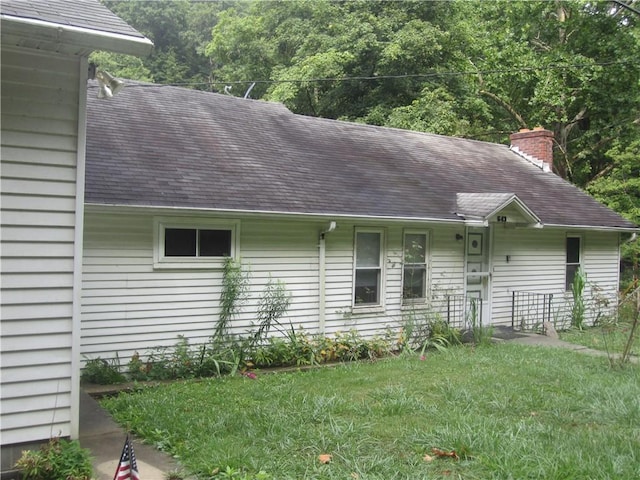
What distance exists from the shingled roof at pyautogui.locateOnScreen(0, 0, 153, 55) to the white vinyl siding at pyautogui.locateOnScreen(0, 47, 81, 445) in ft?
0.99

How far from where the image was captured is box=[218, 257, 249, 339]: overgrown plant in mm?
8414

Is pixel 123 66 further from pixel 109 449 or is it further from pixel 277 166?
pixel 109 449

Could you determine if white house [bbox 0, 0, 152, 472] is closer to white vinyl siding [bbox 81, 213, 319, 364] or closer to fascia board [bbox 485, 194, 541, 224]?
white vinyl siding [bbox 81, 213, 319, 364]

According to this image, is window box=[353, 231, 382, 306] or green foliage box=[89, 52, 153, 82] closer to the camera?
window box=[353, 231, 382, 306]

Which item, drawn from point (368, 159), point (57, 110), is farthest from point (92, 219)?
point (368, 159)

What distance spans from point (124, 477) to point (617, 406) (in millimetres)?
5184

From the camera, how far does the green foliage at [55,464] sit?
13.0 ft

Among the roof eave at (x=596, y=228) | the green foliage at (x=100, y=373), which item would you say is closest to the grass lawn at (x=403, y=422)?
the green foliage at (x=100, y=373)

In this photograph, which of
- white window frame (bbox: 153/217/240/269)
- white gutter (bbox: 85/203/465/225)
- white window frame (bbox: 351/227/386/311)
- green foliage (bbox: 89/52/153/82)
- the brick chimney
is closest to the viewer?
white gutter (bbox: 85/203/465/225)

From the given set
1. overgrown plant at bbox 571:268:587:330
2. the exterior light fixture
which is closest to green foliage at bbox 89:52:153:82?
overgrown plant at bbox 571:268:587:330

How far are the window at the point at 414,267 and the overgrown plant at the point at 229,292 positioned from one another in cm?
351

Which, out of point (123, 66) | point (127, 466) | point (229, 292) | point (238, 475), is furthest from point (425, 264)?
point (123, 66)

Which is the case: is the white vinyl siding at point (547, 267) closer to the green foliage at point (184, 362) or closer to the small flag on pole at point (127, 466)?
the green foliage at point (184, 362)

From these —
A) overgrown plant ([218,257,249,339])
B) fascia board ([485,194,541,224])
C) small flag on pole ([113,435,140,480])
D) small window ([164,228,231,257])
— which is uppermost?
fascia board ([485,194,541,224])
